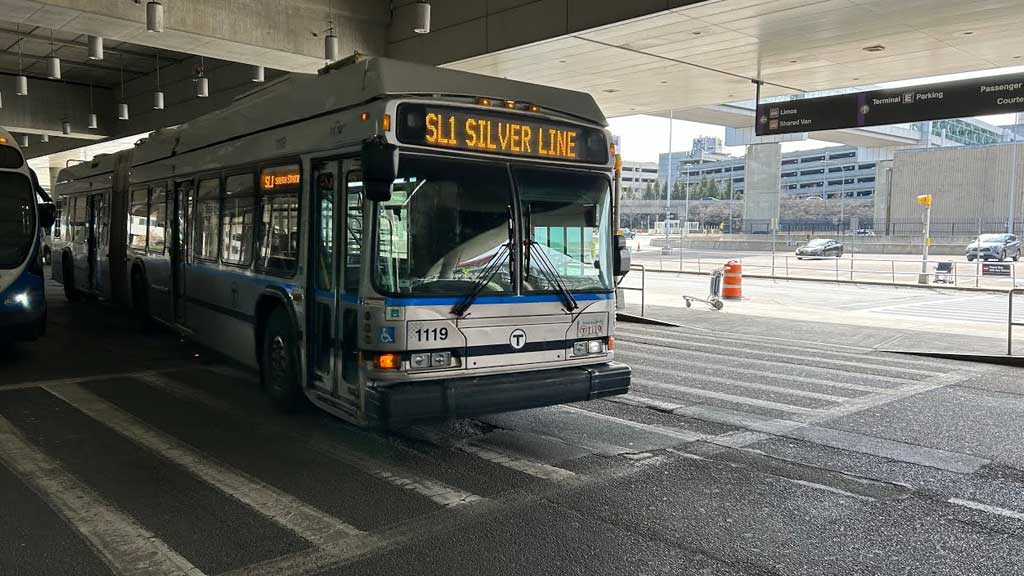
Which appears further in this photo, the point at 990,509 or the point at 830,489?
the point at 830,489

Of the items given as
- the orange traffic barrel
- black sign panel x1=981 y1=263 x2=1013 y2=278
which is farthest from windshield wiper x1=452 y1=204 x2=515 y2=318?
black sign panel x1=981 y1=263 x2=1013 y2=278

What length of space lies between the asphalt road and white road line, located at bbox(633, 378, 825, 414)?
0.18ft

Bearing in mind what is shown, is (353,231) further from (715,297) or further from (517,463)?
(715,297)

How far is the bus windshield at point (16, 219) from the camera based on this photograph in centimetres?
1089

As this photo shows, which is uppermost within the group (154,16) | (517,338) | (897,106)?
(154,16)

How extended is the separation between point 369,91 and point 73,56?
19.9 m

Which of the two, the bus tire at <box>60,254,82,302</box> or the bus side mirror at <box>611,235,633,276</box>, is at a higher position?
the bus side mirror at <box>611,235,633,276</box>

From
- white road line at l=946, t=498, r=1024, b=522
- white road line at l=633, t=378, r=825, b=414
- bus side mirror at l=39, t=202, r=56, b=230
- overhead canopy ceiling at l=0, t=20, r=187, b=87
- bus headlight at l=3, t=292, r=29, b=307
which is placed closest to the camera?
white road line at l=946, t=498, r=1024, b=522

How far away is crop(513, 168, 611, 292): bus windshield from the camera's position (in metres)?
6.95

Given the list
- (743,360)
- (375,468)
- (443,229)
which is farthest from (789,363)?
(375,468)

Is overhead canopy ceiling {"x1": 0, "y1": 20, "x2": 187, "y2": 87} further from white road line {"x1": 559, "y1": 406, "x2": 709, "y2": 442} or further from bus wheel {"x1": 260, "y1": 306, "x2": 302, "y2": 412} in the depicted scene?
white road line {"x1": 559, "y1": 406, "x2": 709, "y2": 442}

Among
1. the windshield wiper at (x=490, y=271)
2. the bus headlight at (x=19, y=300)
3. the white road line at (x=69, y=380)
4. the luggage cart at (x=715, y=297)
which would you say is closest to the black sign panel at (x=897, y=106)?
the luggage cart at (x=715, y=297)

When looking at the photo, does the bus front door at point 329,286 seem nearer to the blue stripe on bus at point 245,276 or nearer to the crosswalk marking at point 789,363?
the blue stripe on bus at point 245,276

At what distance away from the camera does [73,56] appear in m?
22.4
